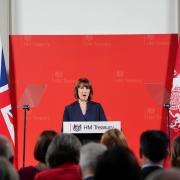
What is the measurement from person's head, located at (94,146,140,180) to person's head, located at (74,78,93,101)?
372 cm

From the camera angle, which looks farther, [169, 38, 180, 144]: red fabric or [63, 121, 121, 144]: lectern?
[169, 38, 180, 144]: red fabric

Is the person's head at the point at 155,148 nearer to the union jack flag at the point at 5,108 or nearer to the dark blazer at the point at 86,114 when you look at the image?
the dark blazer at the point at 86,114

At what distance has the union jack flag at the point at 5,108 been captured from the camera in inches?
267

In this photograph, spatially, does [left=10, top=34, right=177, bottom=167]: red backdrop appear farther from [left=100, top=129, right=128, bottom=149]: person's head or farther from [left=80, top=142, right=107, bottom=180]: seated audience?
[left=80, top=142, right=107, bottom=180]: seated audience

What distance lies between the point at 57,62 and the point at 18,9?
1.02m

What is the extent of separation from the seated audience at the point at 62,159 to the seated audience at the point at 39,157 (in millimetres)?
313

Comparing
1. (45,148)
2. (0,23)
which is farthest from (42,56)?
(45,148)

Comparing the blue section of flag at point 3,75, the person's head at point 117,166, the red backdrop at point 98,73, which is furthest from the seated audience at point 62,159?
the red backdrop at point 98,73

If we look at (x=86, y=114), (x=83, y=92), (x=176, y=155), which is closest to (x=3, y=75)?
(x=83, y=92)

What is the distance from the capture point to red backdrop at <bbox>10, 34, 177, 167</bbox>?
23.3 ft

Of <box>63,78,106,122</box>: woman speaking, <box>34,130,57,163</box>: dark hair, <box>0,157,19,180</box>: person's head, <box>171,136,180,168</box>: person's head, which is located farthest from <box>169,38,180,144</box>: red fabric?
<box>0,157,19,180</box>: person's head

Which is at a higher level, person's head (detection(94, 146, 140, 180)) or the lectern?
person's head (detection(94, 146, 140, 180))

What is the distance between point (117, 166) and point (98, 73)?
5159mm

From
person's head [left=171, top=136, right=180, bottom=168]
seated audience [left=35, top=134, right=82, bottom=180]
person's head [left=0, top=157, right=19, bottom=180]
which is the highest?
person's head [left=0, top=157, right=19, bottom=180]
